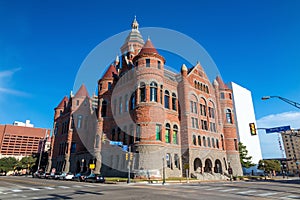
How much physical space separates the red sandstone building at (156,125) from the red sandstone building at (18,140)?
80.3 m

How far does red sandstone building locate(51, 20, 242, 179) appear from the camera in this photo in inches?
1325

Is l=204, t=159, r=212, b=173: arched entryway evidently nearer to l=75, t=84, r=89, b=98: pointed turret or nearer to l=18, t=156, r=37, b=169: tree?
l=75, t=84, r=89, b=98: pointed turret

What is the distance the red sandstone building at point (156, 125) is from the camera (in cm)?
3366

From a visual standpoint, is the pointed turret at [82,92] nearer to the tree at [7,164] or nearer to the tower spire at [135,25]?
the tower spire at [135,25]

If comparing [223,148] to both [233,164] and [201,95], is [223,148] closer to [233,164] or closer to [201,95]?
[233,164]

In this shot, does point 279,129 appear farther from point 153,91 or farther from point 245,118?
point 245,118

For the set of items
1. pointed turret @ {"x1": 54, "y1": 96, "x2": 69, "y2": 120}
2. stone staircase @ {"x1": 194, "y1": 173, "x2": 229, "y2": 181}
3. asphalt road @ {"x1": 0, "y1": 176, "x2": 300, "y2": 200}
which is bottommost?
asphalt road @ {"x1": 0, "y1": 176, "x2": 300, "y2": 200}

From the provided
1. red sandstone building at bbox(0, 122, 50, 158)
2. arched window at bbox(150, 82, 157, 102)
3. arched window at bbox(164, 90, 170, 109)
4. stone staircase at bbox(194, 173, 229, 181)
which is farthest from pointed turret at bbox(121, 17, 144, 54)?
red sandstone building at bbox(0, 122, 50, 158)

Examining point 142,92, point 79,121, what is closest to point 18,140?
point 79,121

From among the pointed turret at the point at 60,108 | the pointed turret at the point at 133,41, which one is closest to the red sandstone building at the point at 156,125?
the pointed turret at the point at 60,108

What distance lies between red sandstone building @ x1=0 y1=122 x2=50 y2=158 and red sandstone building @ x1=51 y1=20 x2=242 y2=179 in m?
80.3

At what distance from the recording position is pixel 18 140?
392 ft

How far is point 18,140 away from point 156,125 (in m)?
114

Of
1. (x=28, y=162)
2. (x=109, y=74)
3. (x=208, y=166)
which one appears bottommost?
(x=208, y=166)
